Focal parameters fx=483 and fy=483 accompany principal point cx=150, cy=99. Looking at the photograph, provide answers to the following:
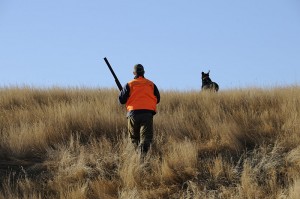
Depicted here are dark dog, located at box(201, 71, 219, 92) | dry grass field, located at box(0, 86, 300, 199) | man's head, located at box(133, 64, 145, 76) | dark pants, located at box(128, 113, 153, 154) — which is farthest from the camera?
dark dog, located at box(201, 71, 219, 92)

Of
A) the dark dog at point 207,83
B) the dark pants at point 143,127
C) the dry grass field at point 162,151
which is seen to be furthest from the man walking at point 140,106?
the dark dog at point 207,83

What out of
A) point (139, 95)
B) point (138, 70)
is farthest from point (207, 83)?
point (139, 95)

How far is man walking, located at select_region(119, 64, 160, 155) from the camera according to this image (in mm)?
9070

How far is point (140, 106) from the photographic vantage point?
9.10m

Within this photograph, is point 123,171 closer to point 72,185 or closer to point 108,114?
point 72,185

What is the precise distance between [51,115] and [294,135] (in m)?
5.31

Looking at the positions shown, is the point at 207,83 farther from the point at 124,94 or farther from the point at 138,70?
the point at 124,94

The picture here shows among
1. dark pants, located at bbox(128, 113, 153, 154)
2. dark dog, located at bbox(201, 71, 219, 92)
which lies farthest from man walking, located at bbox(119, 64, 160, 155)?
dark dog, located at bbox(201, 71, 219, 92)

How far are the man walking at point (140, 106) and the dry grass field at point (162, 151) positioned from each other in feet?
0.86

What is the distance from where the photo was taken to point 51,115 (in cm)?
1098

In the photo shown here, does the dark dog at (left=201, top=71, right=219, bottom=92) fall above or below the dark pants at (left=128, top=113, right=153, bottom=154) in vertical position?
above

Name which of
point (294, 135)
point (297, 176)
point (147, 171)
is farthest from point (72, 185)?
point (294, 135)

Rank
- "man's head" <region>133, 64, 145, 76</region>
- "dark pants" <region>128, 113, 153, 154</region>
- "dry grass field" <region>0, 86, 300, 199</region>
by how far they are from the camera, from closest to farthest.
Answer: "dry grass field" <region>0, 86, 300, 199</region> → "dark pants" <region>128, 113, 153, 154</region> → "man's head" <region>133, 64, 145, 76</region>

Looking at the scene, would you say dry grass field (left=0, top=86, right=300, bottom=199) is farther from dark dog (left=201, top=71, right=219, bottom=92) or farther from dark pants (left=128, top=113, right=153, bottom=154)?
dark dog (left=201, top=71, right=219, bottom=92)
